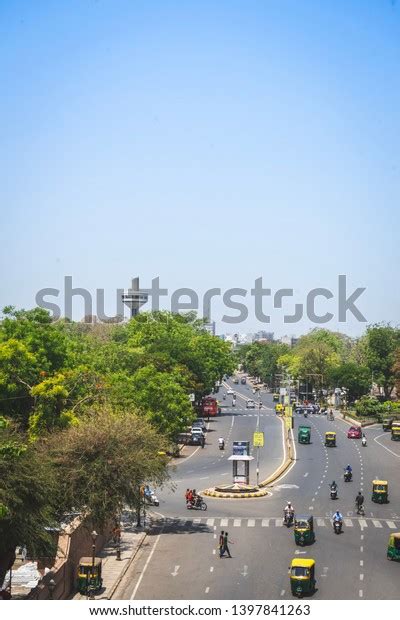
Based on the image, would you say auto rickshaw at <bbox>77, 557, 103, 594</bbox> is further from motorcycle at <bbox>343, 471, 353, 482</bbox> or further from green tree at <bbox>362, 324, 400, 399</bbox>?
green tree at <bbox>362, 324, 400, 399</bbox>

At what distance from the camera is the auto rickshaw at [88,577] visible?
45094mm

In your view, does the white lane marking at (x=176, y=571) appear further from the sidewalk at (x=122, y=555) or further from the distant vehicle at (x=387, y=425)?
the distant vehicle at (x=387, y=425)

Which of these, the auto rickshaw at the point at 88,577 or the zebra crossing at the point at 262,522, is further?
the zebra crossing at the point at 262,522

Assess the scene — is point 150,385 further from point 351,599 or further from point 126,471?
point 351,599

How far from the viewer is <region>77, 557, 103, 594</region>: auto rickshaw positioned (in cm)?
4509

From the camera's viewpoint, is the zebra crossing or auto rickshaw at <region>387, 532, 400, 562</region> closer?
auto rickshaw at <region>387, 532, 400, 562</region>

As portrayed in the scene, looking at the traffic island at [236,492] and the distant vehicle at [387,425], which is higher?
the distant vehicle at [387,425]

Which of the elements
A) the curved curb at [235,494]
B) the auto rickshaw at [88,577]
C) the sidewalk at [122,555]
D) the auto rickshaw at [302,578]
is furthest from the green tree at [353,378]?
the auto rickshaw at [88,577]

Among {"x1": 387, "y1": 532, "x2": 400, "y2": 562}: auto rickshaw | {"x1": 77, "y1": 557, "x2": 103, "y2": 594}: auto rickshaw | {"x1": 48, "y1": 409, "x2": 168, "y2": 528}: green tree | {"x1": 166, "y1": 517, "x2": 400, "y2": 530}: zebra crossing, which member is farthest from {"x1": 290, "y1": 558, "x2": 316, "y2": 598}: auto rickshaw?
{"x1": 166, "y1": 517, "x2": 400, "y2": 530}: zebra crossing

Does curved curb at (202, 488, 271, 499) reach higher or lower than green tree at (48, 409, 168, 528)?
lower

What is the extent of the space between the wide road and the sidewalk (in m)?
0.44

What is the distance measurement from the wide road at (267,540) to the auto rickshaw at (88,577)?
3.70ft

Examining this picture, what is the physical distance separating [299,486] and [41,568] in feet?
118

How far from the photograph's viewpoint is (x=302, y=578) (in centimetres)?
4412
